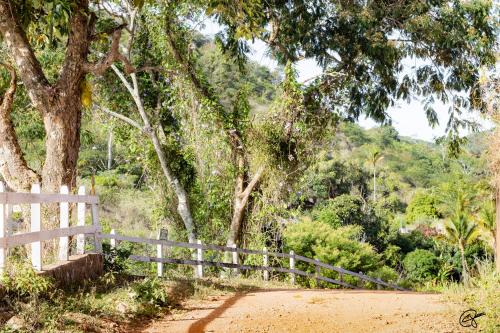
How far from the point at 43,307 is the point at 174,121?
17512 millimetres

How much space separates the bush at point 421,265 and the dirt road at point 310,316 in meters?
30.2

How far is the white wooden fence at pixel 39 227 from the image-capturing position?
9273mm

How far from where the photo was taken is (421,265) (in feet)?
145

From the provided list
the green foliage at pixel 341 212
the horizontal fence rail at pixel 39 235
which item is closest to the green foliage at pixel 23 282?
the horizontal fence rail at pixel 39 235

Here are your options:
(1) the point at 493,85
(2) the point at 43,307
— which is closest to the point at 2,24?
(2) the point at 43,307

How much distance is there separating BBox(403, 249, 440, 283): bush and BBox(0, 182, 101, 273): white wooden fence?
32.9 meters

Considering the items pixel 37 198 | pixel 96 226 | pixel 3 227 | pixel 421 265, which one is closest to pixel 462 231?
pixel 421 265

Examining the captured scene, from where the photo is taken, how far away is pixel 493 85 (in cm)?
1559

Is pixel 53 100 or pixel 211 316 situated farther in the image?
pixel 53 100

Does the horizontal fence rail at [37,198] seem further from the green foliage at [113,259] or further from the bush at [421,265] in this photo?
the bush at [421,265]

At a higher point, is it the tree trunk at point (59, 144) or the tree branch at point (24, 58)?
the tree branch at point (24, 58)

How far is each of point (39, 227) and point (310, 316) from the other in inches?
162

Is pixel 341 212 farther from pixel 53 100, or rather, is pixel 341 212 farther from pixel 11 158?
pixel 11 158

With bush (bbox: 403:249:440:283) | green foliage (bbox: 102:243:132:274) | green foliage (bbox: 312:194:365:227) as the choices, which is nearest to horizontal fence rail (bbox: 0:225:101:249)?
green foliage (bbox: 102:243:132:274)
